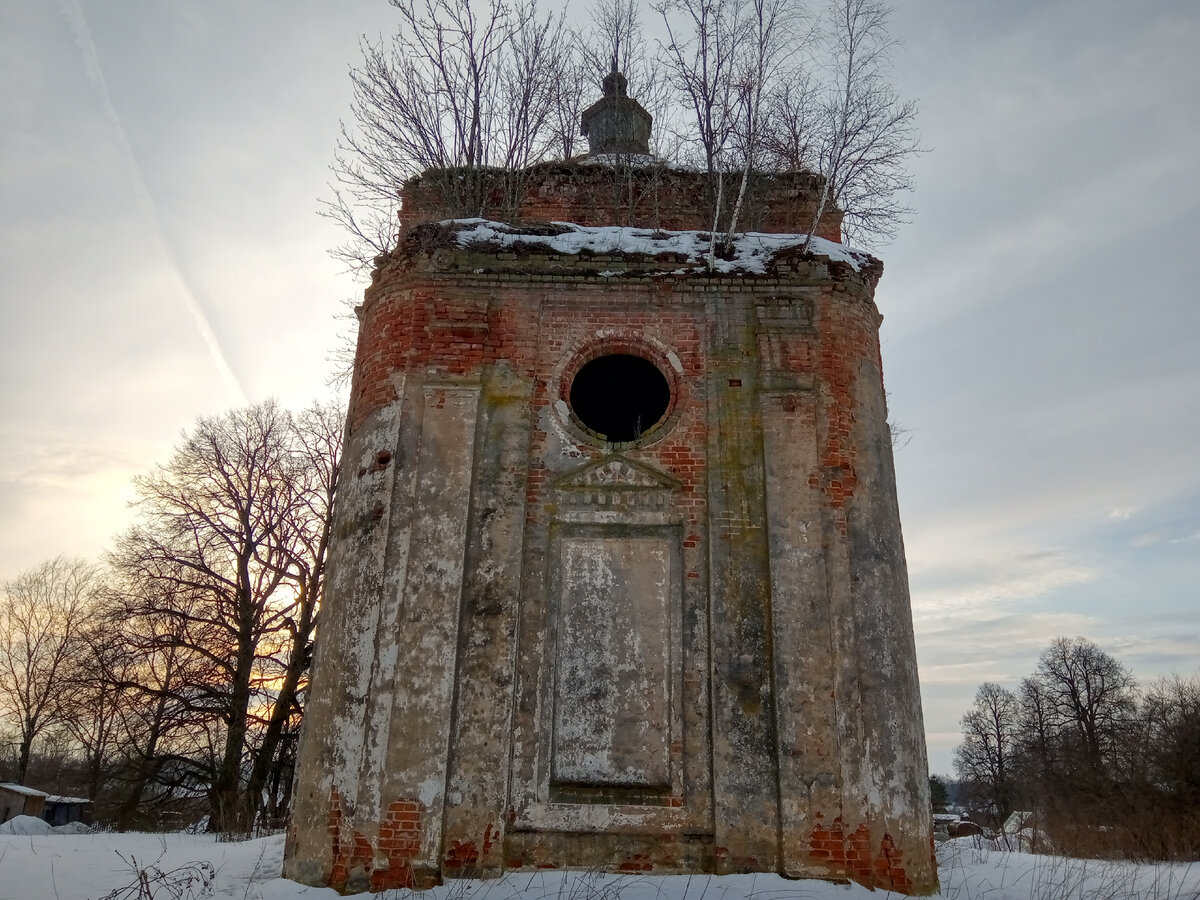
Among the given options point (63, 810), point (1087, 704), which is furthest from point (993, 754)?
point (63, 810)

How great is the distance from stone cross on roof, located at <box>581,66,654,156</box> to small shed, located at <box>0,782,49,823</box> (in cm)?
2378

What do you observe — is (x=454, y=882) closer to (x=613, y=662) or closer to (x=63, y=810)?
(x=613, y=662)

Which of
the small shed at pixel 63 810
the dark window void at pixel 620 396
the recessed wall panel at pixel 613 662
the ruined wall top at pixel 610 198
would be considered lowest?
the small shed at pixel 63 810

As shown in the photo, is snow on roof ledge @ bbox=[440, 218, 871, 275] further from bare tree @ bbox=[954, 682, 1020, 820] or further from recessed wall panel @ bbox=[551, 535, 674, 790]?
bare tree @ bbox=[954, 682, 1020, 820]

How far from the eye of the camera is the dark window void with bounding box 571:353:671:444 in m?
8.28

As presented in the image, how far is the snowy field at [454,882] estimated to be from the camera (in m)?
5.56

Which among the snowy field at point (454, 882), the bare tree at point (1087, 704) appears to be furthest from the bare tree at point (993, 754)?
the snowy field at point (454, 882)

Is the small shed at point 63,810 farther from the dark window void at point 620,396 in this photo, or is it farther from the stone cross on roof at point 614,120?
the stone cross on roof at point 614,120

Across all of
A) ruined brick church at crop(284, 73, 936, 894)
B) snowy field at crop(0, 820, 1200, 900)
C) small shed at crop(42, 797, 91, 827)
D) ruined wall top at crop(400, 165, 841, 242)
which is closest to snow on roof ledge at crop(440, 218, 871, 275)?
ruined brick church at crop(284, 73, 936, 894)

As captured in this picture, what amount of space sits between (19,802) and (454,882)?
2412 centimetres

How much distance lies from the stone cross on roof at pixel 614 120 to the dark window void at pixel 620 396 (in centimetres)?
415

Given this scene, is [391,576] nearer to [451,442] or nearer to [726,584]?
[451,442]

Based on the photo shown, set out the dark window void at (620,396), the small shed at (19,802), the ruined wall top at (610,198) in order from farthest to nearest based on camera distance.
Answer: the small shed at (19,802) → the ruined wall top at (610,198) → the dark window void at (620,396)

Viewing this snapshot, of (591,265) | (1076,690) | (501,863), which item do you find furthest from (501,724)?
(1076,690)
